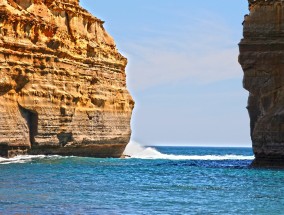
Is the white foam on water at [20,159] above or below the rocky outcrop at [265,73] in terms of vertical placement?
below

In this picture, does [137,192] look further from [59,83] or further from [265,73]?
[59,83]

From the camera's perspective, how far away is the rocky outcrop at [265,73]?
39.3 meters

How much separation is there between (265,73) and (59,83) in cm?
2226

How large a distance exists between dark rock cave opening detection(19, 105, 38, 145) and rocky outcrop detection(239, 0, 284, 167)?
18.9 metres

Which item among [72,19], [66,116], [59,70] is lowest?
[66,116]

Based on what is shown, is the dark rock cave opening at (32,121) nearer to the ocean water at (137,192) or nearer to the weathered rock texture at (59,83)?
the weathered rock texture at (59,83)

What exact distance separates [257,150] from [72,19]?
97.6ft

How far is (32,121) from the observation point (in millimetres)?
54312

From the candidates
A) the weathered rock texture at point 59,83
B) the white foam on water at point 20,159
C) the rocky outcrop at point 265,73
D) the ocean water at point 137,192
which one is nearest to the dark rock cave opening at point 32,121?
the weathered rock texture at point 59,83

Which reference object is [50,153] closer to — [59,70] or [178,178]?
[59,70]

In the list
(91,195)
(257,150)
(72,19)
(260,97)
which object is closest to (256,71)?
(260,97)

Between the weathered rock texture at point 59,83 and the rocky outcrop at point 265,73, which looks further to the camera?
the weathered rock texture at point 59,83

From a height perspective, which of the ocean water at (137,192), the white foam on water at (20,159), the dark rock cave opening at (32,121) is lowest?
the ocean water at (137,192)

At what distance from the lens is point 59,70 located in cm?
5816
